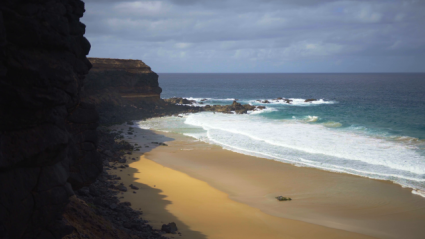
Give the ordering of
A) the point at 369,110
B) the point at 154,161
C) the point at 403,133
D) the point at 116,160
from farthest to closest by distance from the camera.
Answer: the point at 369,110 < the point at 403,133 < the point at 154,161 < the point at 116,160

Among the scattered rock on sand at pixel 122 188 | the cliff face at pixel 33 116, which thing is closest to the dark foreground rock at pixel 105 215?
the scattered rock on sand at pixel 122 188

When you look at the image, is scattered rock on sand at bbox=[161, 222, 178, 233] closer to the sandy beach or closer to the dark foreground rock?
the dark foreground rock

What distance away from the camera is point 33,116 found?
577cm

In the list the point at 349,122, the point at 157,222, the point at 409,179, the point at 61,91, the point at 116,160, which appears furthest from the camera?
the point at 349,122

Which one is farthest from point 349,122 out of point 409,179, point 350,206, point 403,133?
point 350,206

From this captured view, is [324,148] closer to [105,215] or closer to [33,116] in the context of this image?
[105,215]

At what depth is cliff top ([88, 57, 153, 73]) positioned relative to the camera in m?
43.3

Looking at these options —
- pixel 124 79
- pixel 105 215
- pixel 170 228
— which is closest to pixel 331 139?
pixel 170 228

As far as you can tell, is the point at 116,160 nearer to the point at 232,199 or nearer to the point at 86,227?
the point at 232,199

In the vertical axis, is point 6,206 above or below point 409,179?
above

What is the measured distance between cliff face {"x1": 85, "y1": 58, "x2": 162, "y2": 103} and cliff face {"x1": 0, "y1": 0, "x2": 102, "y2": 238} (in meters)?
35.1

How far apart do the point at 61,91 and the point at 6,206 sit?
214cm

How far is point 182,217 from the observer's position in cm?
1210

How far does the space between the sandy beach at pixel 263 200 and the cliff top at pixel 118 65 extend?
2607 cm
